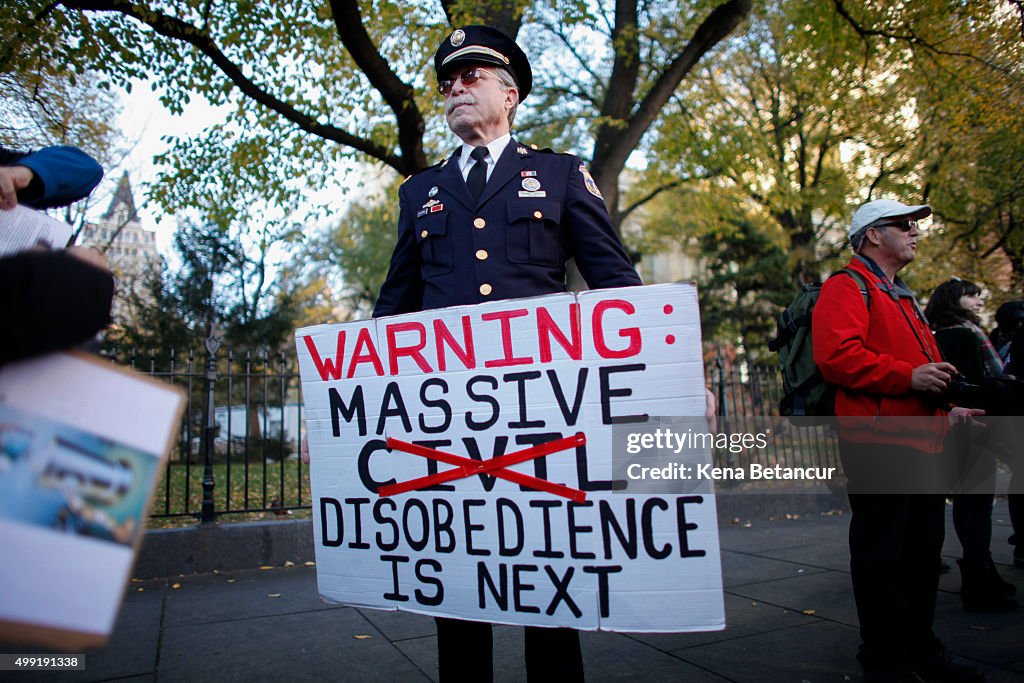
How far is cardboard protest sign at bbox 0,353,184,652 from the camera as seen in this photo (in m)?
0.95

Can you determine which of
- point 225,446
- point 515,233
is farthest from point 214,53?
point 225,446

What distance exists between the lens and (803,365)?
3332mm

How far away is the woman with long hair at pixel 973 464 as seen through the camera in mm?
4062

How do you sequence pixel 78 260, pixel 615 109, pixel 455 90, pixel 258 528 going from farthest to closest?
1. pixel 615 109
2. pixel 258 528
3. pixel 455 90
4. pixel 78 260

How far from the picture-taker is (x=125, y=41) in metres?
7.49

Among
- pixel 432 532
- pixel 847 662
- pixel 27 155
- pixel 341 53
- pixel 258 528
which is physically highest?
pixel 341 53

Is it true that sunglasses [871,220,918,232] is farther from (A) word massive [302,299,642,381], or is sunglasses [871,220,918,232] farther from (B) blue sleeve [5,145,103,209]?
(B) blue sleeve [5,145,103,209]

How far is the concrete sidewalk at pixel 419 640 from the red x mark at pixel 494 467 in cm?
160

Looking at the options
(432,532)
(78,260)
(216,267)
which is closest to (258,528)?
(432,532)

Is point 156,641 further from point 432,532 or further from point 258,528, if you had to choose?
point 432,532

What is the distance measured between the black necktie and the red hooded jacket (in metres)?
1.67

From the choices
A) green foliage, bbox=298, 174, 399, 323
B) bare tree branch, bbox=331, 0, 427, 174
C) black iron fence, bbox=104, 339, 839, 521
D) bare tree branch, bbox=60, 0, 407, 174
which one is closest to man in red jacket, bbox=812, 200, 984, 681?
black iron fence, bbox=104, 339, 839, 521

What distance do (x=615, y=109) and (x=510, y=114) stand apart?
7.24 meters

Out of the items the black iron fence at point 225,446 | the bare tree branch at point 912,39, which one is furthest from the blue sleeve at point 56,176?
the bare tree branch at point 912,39
